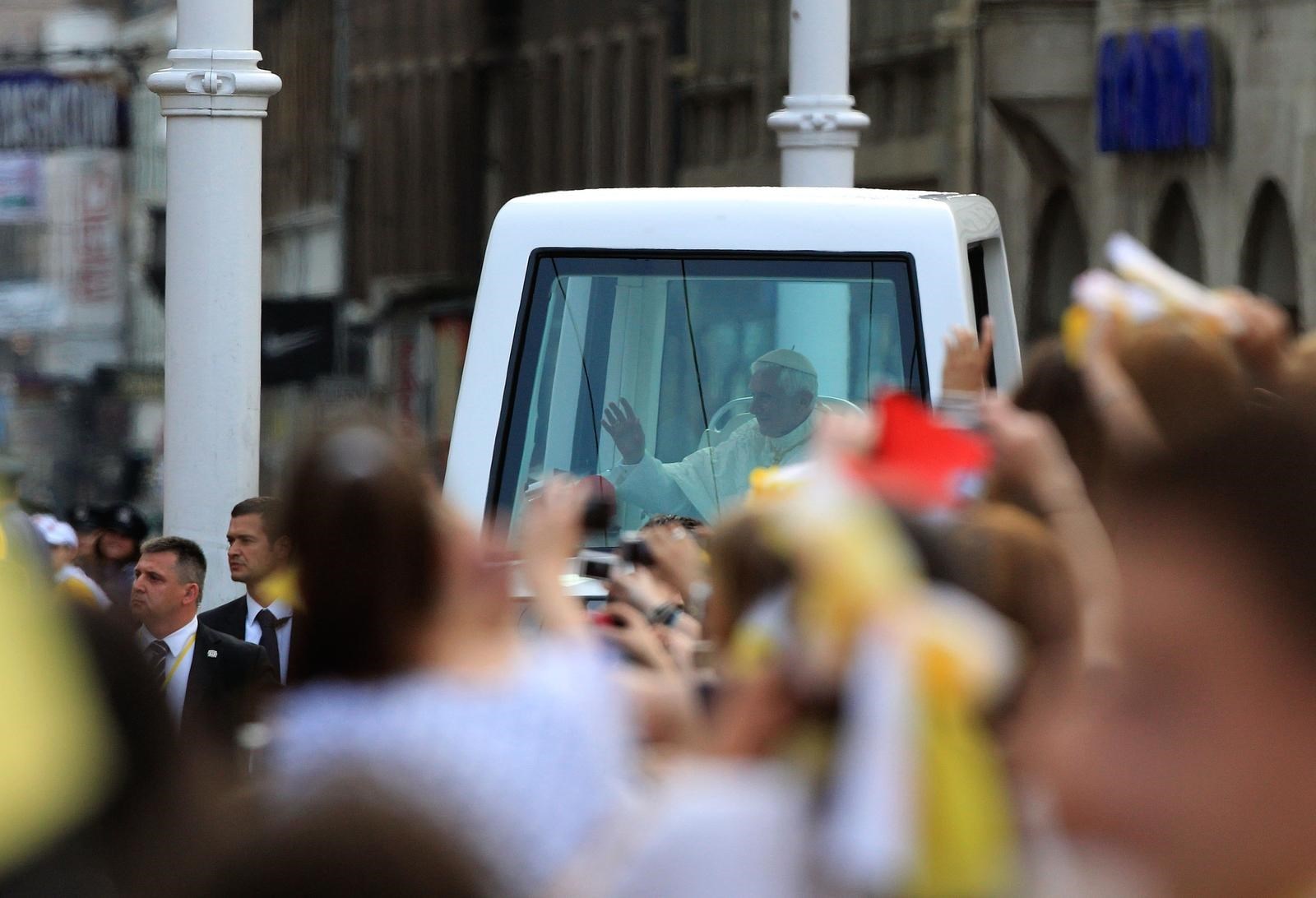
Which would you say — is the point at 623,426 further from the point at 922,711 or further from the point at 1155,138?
the point at 1155,138

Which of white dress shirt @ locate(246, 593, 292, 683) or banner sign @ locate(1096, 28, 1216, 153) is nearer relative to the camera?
white dress shirt @ locate(246, 593, 292, 683)

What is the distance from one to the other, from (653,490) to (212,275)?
2409 millimetres

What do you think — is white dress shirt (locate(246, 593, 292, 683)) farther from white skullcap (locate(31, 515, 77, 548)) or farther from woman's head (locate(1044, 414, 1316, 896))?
woman's head (locate(1044, 414, 1316, 896))

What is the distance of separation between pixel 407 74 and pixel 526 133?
399cm

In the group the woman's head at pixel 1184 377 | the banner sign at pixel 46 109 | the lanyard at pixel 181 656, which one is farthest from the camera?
the banner sign at pixel 46 109

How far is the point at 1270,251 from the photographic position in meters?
19.8

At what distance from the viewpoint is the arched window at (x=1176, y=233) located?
22016 mm

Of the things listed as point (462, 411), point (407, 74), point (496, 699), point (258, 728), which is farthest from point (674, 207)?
point (407, 74)

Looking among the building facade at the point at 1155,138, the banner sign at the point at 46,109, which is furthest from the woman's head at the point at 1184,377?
the banner sign at the point at 46,109

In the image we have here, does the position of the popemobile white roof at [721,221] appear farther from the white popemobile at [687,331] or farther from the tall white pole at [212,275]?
the tall white pole at [212,275]

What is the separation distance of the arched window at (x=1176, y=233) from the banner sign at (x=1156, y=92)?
51 centimetres

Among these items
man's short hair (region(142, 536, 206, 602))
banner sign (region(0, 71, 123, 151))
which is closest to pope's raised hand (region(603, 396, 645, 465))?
man's short hair (region(142, 536, 206, 602))

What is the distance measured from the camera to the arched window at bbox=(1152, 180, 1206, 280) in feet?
72.2

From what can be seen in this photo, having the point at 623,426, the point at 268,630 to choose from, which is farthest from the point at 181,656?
the point at 623,426
